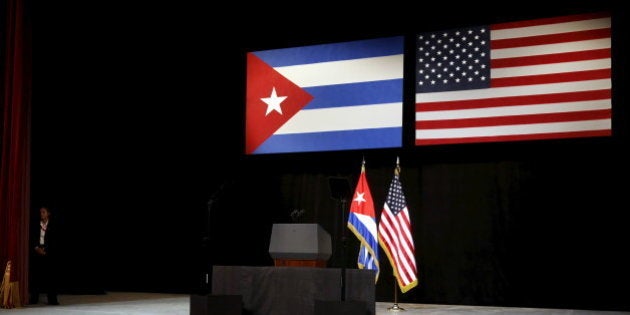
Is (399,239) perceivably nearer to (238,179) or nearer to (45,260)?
(238,179)

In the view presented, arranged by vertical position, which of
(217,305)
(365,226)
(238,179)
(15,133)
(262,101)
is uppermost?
(262,101)

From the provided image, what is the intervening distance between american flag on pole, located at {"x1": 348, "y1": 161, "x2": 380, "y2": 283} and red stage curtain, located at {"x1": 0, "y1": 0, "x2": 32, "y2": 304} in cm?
412

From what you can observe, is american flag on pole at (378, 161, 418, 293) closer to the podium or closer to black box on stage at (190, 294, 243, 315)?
the podium

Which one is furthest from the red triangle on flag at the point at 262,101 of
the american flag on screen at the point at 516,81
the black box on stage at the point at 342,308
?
the black box on stage at the point at 342,308

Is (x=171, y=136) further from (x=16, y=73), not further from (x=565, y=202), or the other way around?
(x=565, y=202)

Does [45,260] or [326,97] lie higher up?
[326,97]

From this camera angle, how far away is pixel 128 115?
11.1 meters

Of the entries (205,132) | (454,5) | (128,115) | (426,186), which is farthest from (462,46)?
(128,115)

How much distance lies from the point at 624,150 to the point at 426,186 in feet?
8.33

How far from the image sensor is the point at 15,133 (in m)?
8.61

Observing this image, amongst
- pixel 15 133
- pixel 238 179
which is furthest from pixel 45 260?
pixel 238 179

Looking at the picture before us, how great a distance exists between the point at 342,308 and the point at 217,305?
45.9 inches

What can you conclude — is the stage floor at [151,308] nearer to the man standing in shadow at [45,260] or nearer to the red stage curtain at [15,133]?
the man standing in shadow at [45,260]

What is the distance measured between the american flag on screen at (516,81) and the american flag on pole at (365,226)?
3.76ft
